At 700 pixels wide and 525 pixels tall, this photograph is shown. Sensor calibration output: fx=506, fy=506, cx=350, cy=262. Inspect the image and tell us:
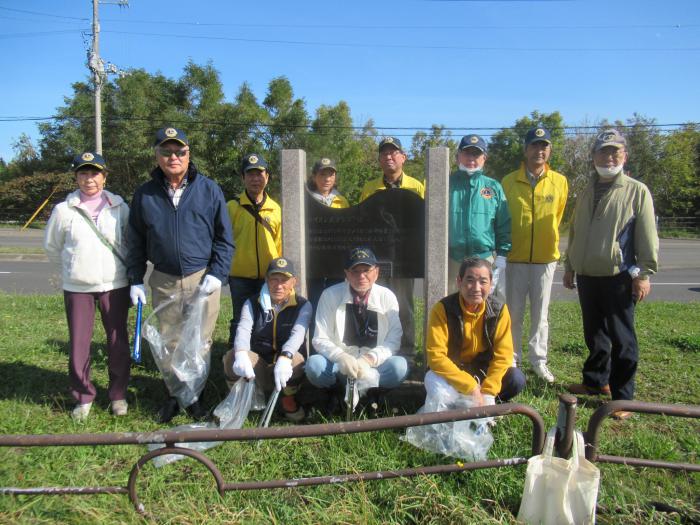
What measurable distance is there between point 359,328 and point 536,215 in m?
1.83

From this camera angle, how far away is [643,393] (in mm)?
4234

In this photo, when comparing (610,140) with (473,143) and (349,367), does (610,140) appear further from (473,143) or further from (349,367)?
(349,367)

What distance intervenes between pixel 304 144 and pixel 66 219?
802 inches

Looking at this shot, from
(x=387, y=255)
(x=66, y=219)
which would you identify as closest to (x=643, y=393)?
(x=387, y=255)

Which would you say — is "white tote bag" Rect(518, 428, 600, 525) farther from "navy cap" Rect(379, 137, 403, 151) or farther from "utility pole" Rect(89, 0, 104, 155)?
"utility pole" Rect(89, 0, 104, 155)

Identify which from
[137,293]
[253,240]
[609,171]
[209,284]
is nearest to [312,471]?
[209,284]

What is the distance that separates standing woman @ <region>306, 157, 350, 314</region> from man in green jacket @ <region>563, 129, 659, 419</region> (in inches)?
76.7

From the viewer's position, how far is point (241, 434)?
2.22 meters

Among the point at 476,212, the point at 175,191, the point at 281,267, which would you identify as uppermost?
the point at 175,191

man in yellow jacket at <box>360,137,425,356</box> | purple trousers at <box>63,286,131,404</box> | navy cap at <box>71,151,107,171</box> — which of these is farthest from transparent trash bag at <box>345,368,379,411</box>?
navy cap at <box>71,151,107,171</box>

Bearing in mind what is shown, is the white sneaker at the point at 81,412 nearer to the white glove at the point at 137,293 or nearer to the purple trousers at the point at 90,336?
the purple trousers at the point at 90,336

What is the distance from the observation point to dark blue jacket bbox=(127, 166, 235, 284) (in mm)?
3594

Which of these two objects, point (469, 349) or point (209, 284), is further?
point (209, 284)

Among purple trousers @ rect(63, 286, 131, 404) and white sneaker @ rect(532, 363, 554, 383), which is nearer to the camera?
purple trousers @ rect(63, 286, 131, 404)
